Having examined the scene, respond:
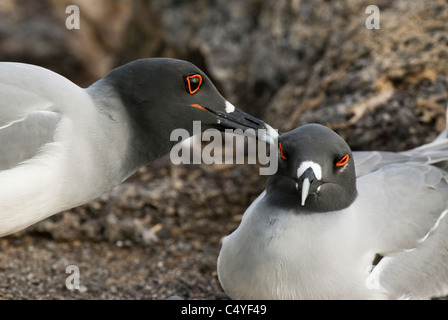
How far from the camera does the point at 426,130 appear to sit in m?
5.76

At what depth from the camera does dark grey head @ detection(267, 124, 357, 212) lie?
3.73 meters

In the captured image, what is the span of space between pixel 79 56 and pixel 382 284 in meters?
7.05

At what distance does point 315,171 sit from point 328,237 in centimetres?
45

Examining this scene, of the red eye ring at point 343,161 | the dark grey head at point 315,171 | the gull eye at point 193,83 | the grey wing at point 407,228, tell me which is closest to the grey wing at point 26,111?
the gull eye at point 193,83

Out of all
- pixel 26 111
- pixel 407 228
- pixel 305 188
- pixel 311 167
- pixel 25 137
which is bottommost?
pixel 407 228

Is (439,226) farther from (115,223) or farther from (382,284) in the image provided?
(115,223)

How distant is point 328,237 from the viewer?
3908 millimetres

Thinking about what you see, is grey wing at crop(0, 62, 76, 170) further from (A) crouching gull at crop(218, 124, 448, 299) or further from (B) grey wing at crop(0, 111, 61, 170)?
(A) crouching gull at crop(218, 124, 448, 299)

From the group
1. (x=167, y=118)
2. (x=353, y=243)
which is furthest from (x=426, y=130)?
(x=167, y=118)

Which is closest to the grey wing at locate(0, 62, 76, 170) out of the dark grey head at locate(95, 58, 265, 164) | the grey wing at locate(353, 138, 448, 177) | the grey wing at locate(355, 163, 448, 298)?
the dark grey head at locate(95, 58, 265, 164)

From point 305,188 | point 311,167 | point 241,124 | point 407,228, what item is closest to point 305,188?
point 305,188

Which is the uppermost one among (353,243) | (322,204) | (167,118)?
(167,118)

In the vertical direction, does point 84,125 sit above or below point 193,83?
below

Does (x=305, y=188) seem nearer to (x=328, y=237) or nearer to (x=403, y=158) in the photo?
(x=328, y=237)
